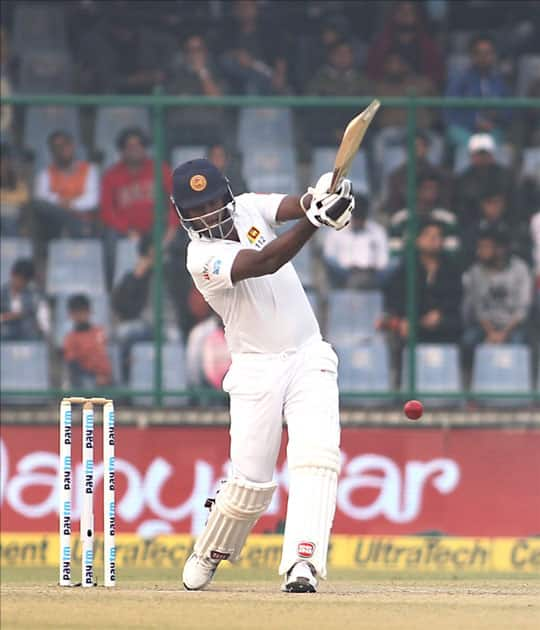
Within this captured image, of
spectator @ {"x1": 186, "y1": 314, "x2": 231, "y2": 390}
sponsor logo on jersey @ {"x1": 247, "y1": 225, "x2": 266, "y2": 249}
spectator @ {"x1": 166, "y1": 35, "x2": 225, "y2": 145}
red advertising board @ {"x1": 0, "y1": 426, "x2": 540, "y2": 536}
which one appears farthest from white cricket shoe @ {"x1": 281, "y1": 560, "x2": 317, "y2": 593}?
spectator @ {"x1": 166, "y1": 35, "x2": 225, "y2": 145}

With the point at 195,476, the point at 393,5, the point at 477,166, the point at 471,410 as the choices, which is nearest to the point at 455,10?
the point at 393,5

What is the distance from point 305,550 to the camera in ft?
23.0

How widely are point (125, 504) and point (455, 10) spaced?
5.78 m

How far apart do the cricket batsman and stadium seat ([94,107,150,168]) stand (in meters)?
3.83

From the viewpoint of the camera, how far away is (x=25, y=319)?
1088 centimetres

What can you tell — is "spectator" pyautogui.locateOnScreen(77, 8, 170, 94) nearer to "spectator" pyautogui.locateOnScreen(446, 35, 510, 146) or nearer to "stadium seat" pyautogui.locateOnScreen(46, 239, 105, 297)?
"spectator" pyautogui.locateOnScreen(446, 35, 510, 146)

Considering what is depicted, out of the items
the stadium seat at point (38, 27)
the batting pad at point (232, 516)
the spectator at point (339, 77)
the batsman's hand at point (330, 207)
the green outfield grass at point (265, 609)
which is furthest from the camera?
the stadium seat at point (38, 27)

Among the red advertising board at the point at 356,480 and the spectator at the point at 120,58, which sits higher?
the spectator at the point at 120,58

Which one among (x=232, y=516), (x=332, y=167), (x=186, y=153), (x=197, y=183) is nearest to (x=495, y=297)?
→ (x=332, y=167)

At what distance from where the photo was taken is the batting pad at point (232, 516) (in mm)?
7273

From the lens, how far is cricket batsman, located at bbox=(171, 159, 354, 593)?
7.05 meters

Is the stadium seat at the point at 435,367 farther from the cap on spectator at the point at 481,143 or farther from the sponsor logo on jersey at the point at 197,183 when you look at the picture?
the sponsor logo on jersey at the point at 197,183

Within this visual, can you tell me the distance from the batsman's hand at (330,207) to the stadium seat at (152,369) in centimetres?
438

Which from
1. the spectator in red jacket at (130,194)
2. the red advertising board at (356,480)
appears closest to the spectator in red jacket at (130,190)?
the spectator in red jacket at (130,194)
